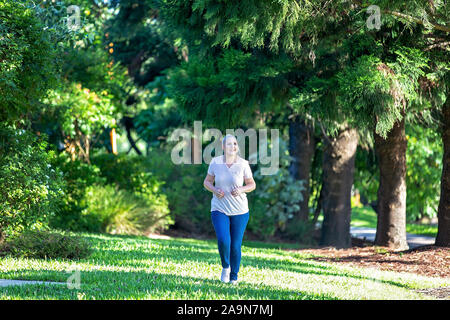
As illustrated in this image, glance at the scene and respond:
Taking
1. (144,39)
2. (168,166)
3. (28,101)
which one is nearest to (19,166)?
(28,101)

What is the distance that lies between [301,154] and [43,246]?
9844mm

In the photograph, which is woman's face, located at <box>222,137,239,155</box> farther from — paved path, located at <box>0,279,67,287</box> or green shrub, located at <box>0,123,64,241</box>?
green shrub, located at <box>0,123,64,241</box>

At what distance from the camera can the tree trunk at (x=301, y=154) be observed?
17.0m

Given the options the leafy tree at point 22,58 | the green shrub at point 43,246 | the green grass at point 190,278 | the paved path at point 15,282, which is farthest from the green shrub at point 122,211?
the paved path at point 15,282

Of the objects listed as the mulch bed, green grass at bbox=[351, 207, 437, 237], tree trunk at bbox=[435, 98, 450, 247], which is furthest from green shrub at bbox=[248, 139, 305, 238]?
green grass at bbox=[351, 207, 437, 237]

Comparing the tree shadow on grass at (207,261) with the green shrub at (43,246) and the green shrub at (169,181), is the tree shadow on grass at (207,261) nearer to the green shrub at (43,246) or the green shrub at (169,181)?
the green shrub at (43,246)

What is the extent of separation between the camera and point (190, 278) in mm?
7215

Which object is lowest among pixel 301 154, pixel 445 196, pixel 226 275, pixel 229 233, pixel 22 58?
pixel 226 275

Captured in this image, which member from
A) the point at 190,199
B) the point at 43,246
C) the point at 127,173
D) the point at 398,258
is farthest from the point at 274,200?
the point at 43,246

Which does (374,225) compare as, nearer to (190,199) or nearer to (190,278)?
(190,199)

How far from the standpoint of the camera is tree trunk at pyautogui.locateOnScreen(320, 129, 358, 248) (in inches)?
551

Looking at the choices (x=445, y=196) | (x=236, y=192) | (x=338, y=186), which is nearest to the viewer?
(x=236, y=192)

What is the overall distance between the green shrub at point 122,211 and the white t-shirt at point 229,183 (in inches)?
337

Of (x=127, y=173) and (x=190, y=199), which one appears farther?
(x=190, y=199)
